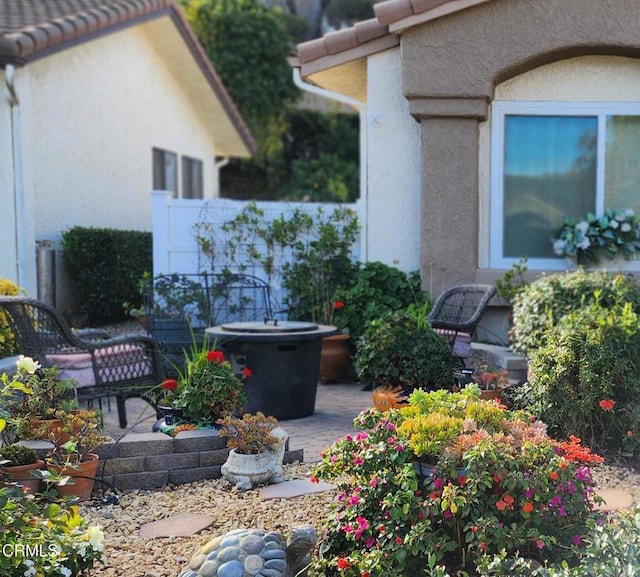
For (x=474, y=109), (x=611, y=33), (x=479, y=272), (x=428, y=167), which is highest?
(x=611, y=33)

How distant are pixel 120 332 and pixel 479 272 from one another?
16.9 ft

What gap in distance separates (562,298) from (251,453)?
287cm

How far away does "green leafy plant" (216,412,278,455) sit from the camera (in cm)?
438

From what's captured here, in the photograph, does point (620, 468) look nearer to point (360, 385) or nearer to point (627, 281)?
point (627, 281)

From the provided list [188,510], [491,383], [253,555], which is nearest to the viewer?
[253,555]

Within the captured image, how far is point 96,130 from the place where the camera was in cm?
1221

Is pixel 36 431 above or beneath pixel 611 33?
beneath

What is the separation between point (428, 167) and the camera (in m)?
7.70

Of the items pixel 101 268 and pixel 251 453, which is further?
pixel 101 268

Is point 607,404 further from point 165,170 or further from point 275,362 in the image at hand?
point 165,170

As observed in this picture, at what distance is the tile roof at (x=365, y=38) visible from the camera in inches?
288

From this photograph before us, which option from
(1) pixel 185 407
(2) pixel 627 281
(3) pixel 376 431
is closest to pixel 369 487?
(3) pixel 376 431

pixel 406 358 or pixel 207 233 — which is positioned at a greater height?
pixel 207 233

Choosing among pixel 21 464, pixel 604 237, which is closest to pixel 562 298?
pixel 604 237
